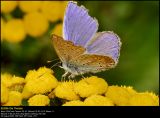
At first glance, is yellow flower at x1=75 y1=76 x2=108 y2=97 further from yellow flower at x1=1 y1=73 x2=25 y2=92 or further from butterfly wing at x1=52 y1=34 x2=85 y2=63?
yellow flower at x1=1 y1=73 x2=25 y2=92

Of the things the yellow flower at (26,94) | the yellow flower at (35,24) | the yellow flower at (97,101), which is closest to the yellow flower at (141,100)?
the yellow flower at (97,101)

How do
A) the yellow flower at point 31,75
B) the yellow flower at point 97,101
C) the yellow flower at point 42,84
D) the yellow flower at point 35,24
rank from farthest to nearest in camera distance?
the yellow flower at point 35,24 → the yellow flower at point 31,75 → the yellow flower at point 42,84 → the yellow flower at point 97,101

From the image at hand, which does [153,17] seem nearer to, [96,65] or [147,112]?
[96,65]

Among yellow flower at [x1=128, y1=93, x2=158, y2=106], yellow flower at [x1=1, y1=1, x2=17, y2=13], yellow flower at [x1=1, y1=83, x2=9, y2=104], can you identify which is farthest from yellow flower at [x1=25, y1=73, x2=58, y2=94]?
yellow flower at [x1=1, y1=1, x2=17, y2=13]

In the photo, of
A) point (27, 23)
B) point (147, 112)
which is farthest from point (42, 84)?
point (27, 23)

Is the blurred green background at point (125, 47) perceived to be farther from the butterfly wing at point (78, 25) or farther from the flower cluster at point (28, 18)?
the butterfly wing at point (78, 25)

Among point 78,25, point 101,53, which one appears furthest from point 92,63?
point 78,25
